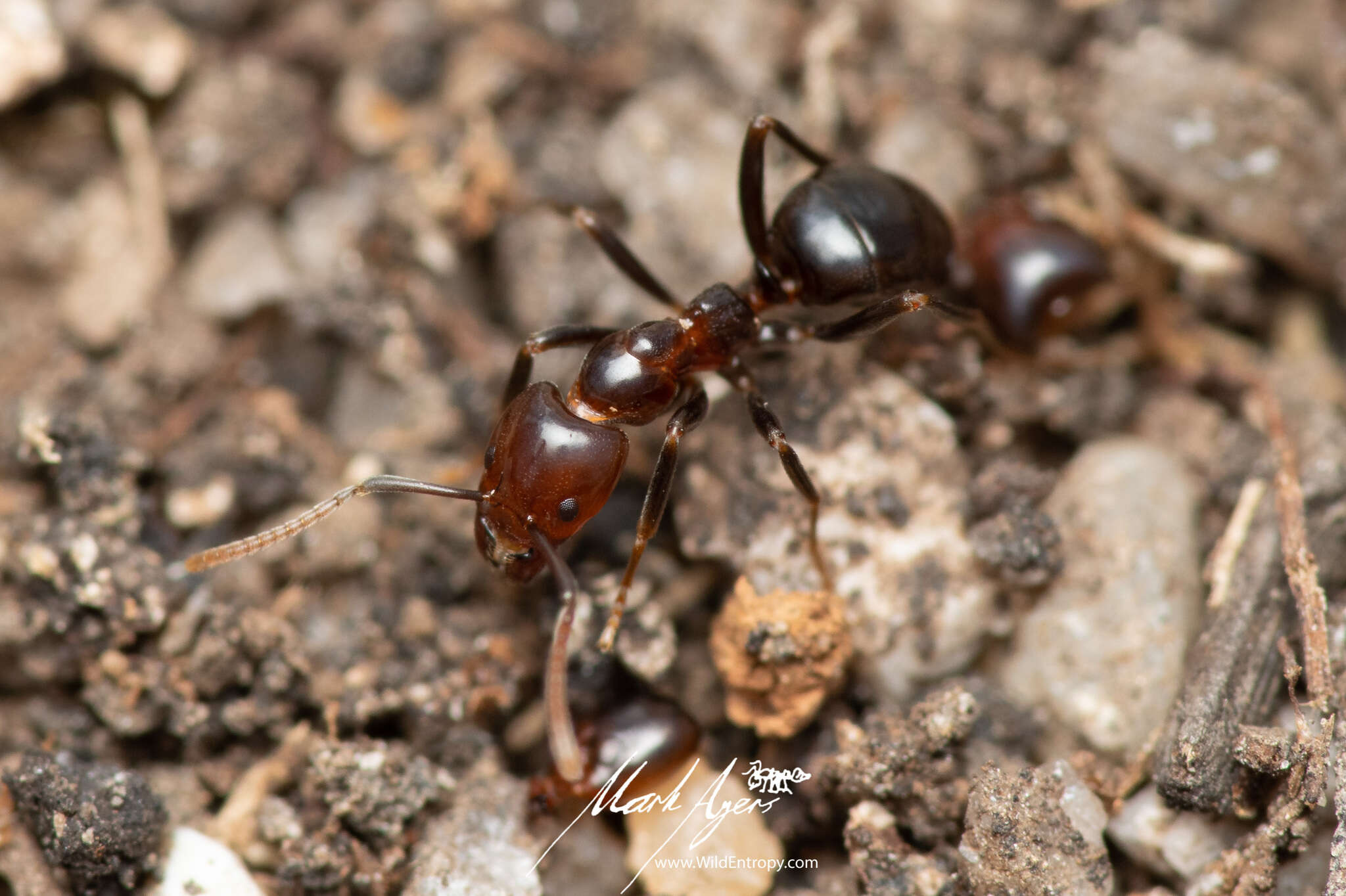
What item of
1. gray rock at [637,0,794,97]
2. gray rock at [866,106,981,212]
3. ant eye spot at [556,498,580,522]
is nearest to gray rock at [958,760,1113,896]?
ant eye spot at [556,498,580,522]

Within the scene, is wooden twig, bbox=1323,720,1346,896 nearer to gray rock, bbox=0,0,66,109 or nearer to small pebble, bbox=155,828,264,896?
small pebble, bbox=155,828,264,896

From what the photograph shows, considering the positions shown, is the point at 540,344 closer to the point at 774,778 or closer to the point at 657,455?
the point at 657,455

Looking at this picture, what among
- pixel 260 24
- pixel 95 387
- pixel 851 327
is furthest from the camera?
pixel 260 24

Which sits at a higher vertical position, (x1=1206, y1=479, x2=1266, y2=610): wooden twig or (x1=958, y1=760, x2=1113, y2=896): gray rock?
(x1=1206, y1=479, x2=1266, y2=610): wooden twig

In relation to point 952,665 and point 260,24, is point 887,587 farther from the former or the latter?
point 260,24

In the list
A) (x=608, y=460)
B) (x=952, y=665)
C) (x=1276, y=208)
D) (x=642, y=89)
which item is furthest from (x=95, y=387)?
(x=1276, y=208)
